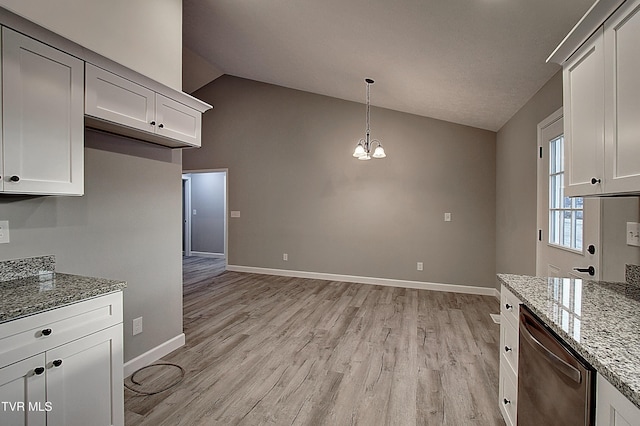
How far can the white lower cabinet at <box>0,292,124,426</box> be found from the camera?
49.1 inches

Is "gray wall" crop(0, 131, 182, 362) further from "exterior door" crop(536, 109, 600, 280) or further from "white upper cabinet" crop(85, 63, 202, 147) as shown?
"exterior door" crop(536, 109, 600, 280)

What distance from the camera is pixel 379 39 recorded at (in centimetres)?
286

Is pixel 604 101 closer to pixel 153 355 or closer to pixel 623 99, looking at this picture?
Result: pixel 623 99

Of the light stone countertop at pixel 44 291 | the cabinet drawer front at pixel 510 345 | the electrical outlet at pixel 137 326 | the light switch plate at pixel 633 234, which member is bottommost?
the electrical outlet at pixel 137 326

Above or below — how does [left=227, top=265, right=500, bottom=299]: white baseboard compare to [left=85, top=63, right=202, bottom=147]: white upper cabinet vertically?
below

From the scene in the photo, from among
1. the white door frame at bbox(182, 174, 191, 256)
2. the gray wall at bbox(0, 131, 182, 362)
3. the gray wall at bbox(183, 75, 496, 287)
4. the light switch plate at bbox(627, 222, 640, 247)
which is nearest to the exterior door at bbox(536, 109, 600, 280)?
the light switch plate at bbox(627, 222, 640, 247)

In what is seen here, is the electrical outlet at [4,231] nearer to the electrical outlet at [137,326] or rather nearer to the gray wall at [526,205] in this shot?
the electrical outlet at [137,326]

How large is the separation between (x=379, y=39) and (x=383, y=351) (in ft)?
9.26

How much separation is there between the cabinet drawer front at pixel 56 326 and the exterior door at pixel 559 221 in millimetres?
2851

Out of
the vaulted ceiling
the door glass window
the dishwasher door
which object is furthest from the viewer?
the door glass window

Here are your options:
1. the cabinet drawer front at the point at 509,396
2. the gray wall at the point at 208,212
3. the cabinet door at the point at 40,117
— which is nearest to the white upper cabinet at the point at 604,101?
the cabinet drawer front at the point at 509,396

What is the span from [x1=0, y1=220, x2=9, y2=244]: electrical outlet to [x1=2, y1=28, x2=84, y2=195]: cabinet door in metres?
0.31

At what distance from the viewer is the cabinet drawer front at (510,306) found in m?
1.65

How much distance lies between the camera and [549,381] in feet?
3.97
